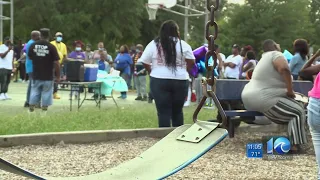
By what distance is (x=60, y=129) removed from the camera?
25.2 feet

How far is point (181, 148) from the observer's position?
12.4 ft

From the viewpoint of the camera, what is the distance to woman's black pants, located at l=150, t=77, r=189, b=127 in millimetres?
6887

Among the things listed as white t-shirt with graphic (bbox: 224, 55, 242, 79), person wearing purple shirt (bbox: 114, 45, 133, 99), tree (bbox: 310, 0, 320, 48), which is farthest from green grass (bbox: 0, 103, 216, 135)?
tree (bbox: 310, 0, 320, 48)

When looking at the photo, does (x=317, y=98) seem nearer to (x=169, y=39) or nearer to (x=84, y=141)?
(x=169, y=39)

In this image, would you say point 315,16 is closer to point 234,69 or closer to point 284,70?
point 234,69

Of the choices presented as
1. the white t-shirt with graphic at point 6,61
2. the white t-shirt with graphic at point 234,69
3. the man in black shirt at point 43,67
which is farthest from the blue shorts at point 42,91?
the white t-shirt with graphic at point 234,69

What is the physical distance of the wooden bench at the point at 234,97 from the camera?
7205mm

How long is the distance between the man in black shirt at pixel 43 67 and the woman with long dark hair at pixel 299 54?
383cm

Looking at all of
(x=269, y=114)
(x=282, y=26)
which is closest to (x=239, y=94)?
(x=269, y=114)

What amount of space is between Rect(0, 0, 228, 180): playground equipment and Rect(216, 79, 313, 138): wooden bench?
327 centimetres

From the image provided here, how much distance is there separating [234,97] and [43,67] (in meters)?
3.38

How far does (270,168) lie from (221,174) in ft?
2.07

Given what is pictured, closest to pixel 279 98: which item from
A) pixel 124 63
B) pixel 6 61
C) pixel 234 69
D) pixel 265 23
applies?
pixel 234 69

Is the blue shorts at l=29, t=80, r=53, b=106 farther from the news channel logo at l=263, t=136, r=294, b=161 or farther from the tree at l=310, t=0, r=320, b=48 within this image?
the tree at l=310, t=0, r=320, b=48
